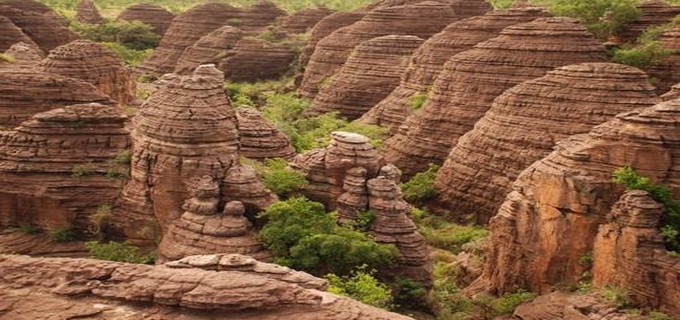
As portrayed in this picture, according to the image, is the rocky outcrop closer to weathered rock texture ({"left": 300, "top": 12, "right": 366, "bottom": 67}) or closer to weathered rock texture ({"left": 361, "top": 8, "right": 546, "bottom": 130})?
weathered rock texture ({"left": 300, "top": 12, "right": 366, "bottom": 67})

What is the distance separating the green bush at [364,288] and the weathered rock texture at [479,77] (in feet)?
41.1

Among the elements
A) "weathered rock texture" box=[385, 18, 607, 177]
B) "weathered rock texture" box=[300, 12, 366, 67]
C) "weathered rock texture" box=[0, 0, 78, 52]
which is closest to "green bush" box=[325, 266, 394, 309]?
"weathered rock texture" box=[385, 18, 607, 177]

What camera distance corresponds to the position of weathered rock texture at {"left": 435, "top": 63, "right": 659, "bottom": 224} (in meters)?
20.1

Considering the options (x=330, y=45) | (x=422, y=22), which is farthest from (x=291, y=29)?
(x=422, y=22)

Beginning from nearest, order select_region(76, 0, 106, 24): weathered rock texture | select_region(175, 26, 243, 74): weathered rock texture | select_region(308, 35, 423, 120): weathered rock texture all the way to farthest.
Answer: select_region(308, 35, 423, 120): weathered rock texture → select_region(175, 26, 243, 74): weathered rock texture → select_region(76, 0, 106, 24): weathered rock texture

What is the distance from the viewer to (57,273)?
1003cm

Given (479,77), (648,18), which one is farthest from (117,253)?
(648,18)

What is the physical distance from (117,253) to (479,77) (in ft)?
48.8

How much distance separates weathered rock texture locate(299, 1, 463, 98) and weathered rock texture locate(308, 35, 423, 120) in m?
3.40

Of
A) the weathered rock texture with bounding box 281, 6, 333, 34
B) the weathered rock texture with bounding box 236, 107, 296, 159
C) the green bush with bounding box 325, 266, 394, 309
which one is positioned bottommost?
the green bush with bounding box 325, 266, 394, 309

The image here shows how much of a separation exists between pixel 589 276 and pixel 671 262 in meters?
1.89

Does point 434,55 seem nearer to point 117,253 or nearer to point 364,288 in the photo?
point 117,253

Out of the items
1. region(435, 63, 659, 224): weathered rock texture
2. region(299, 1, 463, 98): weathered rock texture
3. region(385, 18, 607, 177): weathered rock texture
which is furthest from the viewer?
region(299, 1, 463, 98): weathered rock texture

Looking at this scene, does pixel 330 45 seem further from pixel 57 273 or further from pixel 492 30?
pixel 57 273
